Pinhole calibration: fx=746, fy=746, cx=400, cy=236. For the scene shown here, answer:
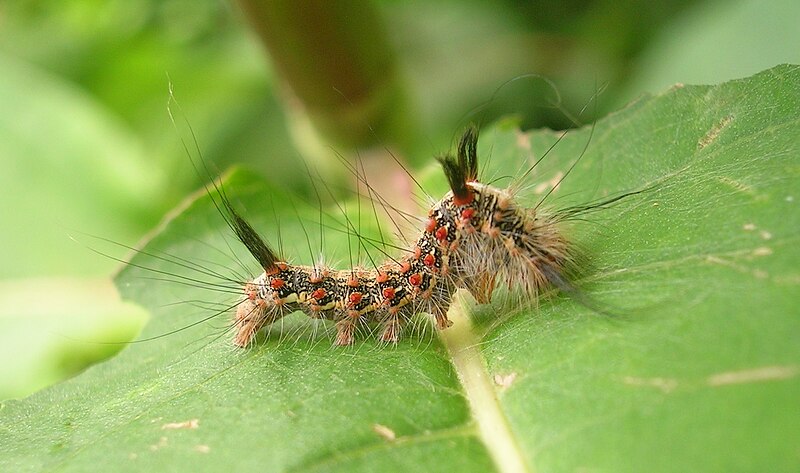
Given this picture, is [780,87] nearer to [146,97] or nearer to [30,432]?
[30,432]

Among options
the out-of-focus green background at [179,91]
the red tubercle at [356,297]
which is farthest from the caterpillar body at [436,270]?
the out-of-focus green background at [179,91]

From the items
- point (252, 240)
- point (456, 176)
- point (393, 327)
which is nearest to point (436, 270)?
point (393, 327)

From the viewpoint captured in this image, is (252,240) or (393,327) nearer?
(393,327)

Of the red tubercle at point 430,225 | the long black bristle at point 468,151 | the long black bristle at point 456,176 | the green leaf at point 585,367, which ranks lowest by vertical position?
the green leaf at point 585,367

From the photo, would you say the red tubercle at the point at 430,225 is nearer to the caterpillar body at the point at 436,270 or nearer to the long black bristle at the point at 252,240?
the caterpillar body at the point at 436,270

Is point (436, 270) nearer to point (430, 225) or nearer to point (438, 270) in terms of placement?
point (438, 270)

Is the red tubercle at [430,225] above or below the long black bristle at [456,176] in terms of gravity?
below

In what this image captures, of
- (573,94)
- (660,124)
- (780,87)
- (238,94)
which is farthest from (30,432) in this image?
(573,94)
